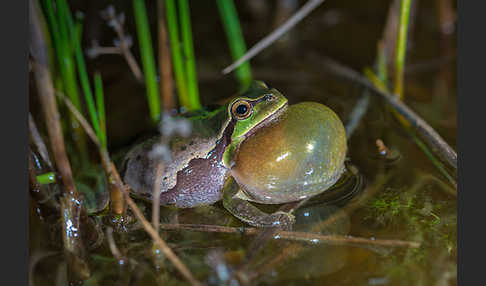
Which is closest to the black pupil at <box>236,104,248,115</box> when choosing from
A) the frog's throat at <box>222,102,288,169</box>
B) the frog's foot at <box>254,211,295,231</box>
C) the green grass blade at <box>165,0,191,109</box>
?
the frog's throat at <box>222,102,288,169</box>

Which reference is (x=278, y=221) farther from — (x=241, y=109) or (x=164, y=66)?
(x=164, y=66)

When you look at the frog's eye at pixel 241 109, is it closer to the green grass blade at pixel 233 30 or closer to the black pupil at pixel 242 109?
the black pupil at pixel 242 109

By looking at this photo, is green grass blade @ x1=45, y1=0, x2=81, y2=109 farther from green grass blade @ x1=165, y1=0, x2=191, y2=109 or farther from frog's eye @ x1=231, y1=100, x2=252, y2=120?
frog's eye @ x1=231, y1=100, x2=252, y2=120

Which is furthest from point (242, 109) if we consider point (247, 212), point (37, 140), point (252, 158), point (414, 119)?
point (414, 119)

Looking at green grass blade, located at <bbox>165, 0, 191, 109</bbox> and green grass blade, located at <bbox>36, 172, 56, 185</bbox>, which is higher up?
green grass blade, located at <bbox>165, 0, 191, 109</bbox>

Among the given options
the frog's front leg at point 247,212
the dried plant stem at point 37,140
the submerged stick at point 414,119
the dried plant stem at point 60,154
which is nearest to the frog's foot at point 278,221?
the frog's front leg at point 247,212

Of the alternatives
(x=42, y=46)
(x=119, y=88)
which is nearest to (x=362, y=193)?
(x=42, y=46)
